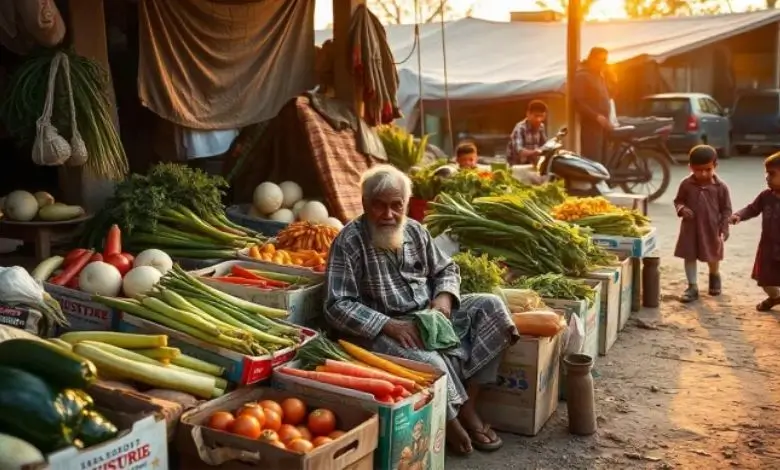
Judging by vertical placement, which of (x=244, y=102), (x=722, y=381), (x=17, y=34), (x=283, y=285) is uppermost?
(x=17, y=34)

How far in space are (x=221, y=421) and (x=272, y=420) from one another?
205 millimetres

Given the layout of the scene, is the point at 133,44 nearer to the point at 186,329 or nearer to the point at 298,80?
the point at 298,80

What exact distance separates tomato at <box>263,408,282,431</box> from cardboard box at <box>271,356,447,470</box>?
0.24m

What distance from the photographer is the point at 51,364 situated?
2768 millimetres

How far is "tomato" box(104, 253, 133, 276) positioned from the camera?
468cm

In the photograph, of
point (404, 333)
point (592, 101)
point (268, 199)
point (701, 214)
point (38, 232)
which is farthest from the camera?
point (592, 101)

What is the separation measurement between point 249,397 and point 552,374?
1967 millimetres

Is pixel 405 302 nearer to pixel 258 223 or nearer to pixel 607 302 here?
pixel 607 302

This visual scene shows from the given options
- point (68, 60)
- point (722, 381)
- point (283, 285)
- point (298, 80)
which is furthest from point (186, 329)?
point (298, 80)

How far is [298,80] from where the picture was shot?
25.3ft

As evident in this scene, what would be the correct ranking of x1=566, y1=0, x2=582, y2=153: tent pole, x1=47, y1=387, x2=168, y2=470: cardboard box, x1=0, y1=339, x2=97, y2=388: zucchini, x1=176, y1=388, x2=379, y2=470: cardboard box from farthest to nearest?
x1=566, y1=0, x2=582, y2=153: tent pole, x1=176, y1=388, x2=379, y2=470: cardboard box, x1=0, y1=339, x2=97, y2=388: zucchini, x1=47, y1=387, x2=168, y2=470: cardboard box

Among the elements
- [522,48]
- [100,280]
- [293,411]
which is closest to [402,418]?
[293,411]

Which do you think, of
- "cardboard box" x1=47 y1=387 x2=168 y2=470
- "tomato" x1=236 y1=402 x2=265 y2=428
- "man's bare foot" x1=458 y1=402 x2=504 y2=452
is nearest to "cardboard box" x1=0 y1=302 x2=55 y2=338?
"cardboard box" x1=47 y1=387 x2=168 y2=470

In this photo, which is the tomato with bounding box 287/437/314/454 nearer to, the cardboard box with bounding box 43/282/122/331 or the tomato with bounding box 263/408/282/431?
the tomato with bounding box 263/408/282/431
